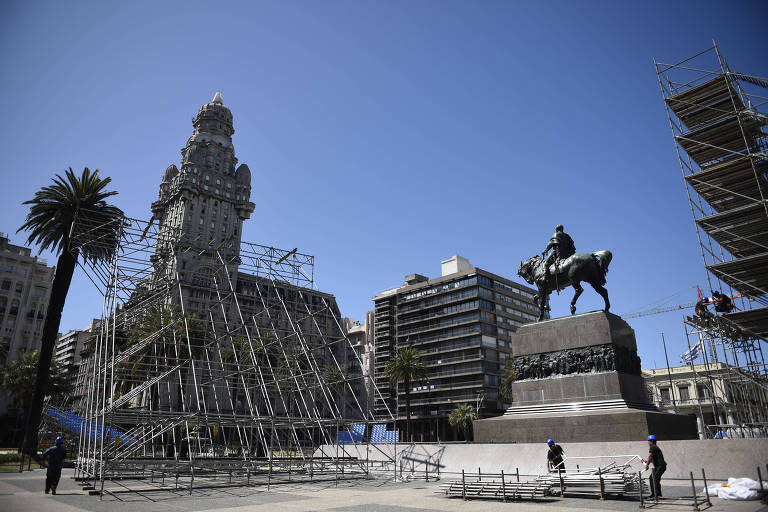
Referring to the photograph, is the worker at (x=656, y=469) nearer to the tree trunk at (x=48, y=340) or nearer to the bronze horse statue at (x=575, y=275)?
the bronze horse statue at (x=575, y=275)

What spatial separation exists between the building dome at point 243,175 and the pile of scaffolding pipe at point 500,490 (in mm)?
106281

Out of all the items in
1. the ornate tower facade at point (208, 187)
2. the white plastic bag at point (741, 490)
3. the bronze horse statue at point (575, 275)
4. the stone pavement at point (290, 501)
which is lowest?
the stone pavement at point (290, 501)

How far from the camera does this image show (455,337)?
3524 inches

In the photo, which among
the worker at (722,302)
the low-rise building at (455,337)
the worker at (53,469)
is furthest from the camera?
the low-rise building at (455,337)

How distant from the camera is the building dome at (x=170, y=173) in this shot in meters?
112

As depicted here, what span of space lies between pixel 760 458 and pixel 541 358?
27.0ft

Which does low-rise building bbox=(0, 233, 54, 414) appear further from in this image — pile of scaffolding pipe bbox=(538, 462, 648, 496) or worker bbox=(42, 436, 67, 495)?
pile of scaffolding pipe bbox=(538, 462, 648, 496)

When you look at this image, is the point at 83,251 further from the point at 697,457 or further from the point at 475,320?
the point at 475,320

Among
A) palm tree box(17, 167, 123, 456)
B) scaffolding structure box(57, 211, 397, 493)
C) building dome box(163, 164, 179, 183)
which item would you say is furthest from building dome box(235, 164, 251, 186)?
palm tree box(17, 167, 123, 456)

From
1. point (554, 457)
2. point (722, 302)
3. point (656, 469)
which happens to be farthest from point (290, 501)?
point (722, 302)

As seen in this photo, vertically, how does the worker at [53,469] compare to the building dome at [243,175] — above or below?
below

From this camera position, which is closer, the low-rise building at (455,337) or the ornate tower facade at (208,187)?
the low-rise building at (455,337)

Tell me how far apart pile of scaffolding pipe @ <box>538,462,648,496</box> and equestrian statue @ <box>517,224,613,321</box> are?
29.6 ft

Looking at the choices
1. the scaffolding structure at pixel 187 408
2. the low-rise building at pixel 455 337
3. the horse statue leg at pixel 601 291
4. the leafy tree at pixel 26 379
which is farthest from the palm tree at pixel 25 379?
the horse statue leg at pixel 601 291
